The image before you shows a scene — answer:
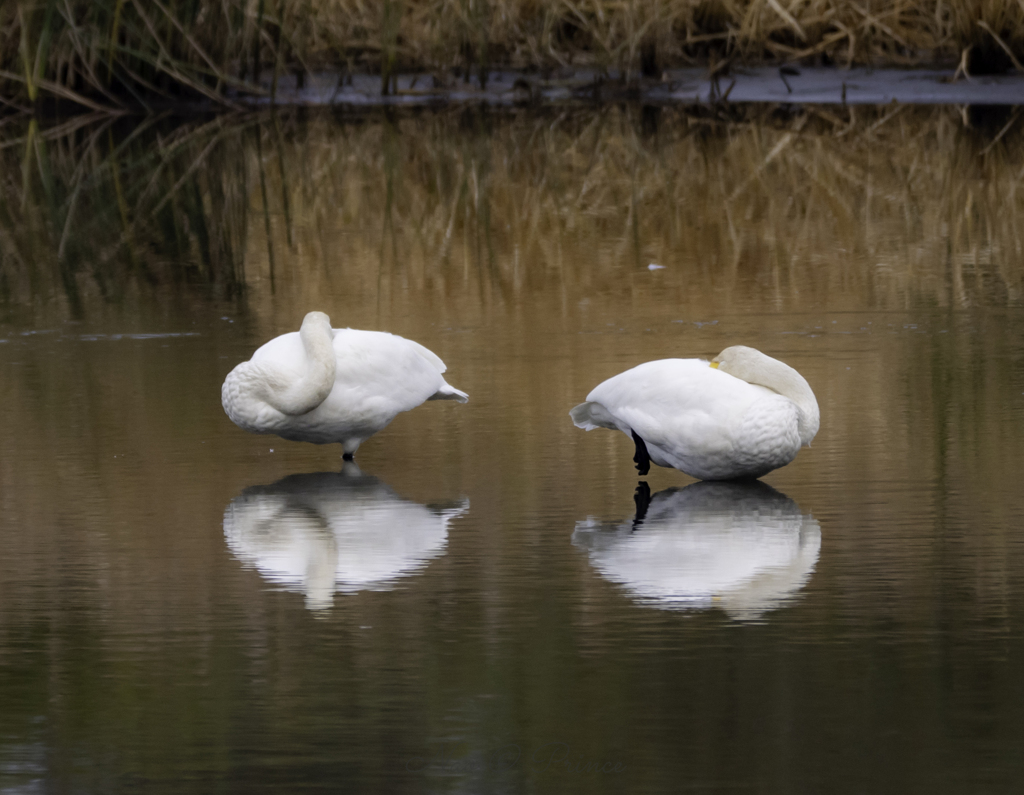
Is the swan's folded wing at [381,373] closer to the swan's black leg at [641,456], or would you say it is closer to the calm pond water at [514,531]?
the calm pond water at [514,531]

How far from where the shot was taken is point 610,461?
5441mm

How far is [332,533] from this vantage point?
4.63 m

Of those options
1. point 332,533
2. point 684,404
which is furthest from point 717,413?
point 332,533

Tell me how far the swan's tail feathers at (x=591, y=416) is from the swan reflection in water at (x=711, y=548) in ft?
1.33

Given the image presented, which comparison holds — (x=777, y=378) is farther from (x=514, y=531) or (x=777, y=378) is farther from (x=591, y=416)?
(x=514, y=531)

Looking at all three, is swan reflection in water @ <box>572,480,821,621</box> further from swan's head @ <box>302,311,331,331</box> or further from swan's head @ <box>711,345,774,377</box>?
swan's head @ <box>302,311,331,331</box>

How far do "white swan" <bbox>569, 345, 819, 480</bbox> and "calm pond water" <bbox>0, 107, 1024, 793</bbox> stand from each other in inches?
4.7

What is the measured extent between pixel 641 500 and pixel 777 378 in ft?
1.75

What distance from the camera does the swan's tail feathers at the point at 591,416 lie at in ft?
18.0

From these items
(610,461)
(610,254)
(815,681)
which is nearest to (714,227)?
(610,254)

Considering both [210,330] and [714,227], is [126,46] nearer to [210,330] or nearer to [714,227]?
[714,227]

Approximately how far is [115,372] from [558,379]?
1601 millimetres

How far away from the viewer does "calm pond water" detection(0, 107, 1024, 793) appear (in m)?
3.23

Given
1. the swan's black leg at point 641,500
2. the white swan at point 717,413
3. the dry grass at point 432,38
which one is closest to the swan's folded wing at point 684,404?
the white swan at point 717,413
